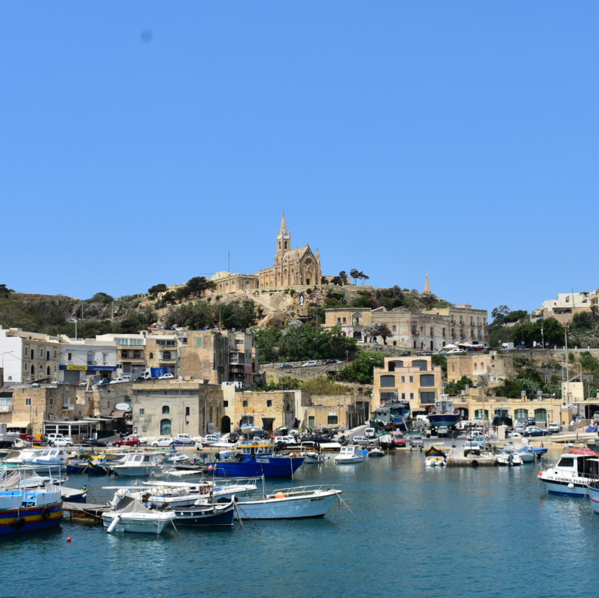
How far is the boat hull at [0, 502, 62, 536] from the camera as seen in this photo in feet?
106

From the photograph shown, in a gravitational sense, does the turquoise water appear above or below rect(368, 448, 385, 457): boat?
below

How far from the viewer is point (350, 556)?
2961 cm

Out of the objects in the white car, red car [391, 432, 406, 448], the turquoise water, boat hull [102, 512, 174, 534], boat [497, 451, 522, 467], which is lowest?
the turquoise water

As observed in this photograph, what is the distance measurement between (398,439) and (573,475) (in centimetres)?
2668

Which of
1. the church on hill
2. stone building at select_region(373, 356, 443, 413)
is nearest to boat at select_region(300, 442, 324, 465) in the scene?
stone building at select_region(373, 356, 443, 413)

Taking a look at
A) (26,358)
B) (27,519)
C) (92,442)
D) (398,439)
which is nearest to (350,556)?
(27,519)

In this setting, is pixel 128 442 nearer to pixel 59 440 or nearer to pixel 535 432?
pixel 59 440

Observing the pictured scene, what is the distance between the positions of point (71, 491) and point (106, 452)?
18.8 m

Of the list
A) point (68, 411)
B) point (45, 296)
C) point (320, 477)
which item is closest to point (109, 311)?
point (45, 296)

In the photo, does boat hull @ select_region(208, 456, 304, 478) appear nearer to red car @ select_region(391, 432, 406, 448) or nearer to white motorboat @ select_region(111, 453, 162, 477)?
white motorboat @ select_region(111, 453, 162, 477)

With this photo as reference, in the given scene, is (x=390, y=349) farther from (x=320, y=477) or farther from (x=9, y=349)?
(x=320, y=477)

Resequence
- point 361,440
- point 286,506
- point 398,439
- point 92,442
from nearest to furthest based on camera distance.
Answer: point 286,506 < point 92,442 < point 361,440 < point 398,439

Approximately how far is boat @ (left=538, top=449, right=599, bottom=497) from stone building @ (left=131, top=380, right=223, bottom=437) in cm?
2930

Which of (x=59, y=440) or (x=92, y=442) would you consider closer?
(x=59, y=440)
